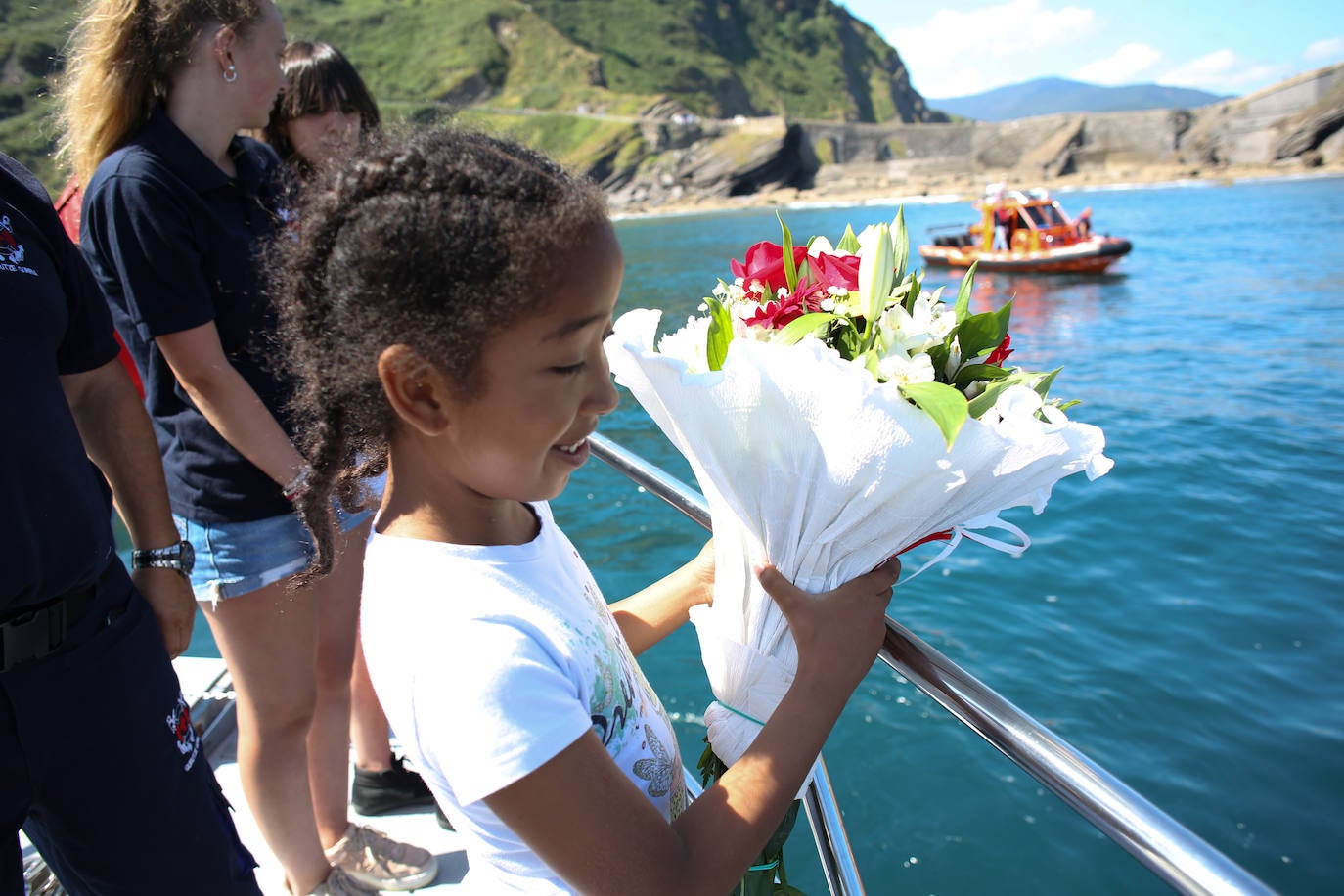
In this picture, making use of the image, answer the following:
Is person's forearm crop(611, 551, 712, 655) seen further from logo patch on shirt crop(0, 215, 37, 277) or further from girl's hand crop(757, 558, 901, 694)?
logo patch on shirt crop(0, 215, 37, 277)

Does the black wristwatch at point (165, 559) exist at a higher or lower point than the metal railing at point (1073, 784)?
higher

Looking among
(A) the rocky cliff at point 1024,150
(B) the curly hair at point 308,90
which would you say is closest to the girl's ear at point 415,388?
(B) the curly hair at point 308,90

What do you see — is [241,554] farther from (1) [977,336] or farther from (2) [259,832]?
(1) [977,336]

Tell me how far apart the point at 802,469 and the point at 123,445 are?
123 cm

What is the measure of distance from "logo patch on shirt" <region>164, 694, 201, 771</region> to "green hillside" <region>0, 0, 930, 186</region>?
186 ft

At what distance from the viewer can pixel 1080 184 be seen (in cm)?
5597

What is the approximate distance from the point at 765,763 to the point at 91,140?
5.33 feet

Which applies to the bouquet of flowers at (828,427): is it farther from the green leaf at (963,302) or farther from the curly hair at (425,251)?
the curly hair at (425,251)

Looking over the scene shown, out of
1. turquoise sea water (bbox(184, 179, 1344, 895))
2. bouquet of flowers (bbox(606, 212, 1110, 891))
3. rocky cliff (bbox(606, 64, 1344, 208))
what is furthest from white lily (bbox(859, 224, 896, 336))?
rocky cliff (bbox(606, 64, 1344, 208))

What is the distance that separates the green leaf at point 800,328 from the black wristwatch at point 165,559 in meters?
1.16

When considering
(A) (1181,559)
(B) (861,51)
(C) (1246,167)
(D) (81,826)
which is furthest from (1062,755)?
(B) (861,51)

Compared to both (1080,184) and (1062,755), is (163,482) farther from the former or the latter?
(1080,184)

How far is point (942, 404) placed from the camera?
84 cm

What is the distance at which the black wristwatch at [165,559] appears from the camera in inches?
59.9
